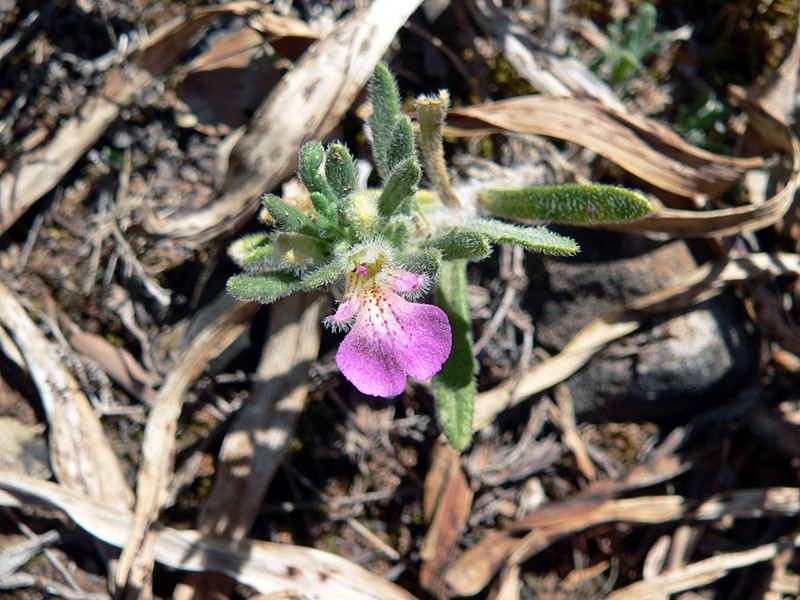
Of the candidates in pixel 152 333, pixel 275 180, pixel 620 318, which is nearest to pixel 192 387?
pixel 152 333

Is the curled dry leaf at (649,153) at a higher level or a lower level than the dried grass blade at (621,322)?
higher

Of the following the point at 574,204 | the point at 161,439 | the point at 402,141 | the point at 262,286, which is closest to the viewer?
the point at 262,286

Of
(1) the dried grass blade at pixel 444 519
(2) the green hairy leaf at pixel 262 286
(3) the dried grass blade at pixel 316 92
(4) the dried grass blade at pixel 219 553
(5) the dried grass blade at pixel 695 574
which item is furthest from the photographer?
(5) the dried grass blade at pixel 695 574

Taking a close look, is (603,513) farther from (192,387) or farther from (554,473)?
(192,387)

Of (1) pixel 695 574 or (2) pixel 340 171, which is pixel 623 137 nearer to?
(2) pixel 340 171

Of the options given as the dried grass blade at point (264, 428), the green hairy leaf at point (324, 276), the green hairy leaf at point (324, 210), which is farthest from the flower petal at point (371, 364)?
the dried grass blade at point (264, 428)

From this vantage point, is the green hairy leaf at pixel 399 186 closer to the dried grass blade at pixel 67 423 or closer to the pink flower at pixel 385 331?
the pink flower at pixel 385 331

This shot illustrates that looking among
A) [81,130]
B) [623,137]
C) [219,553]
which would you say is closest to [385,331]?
A: [219,553]
